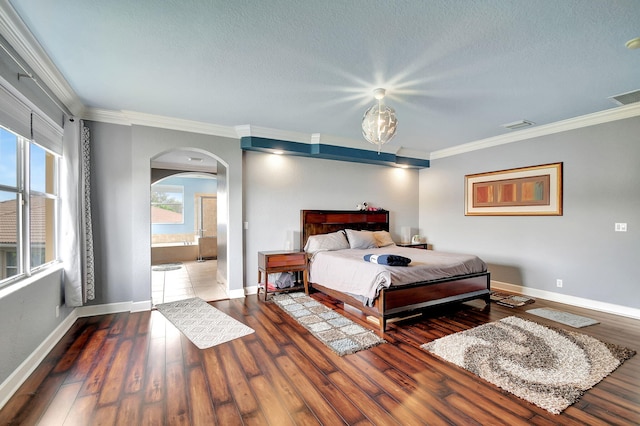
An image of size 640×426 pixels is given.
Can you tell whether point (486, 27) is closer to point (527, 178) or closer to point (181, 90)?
point (181, 90)

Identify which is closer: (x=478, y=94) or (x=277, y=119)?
(x=478, y=94)

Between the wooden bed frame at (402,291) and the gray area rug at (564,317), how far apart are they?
59 cm

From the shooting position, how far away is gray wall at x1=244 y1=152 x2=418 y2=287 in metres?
4.77

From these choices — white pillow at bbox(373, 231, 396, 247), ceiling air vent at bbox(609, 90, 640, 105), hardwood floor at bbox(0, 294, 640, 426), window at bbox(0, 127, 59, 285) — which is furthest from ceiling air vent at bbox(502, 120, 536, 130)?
window at bbox(0, 127, 59, 285)

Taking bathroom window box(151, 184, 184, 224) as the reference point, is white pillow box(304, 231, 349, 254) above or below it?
below

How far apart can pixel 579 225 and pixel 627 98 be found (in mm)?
1668

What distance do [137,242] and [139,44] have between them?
252 cm


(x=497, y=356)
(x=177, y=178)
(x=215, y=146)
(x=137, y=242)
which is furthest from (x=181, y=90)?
(x=177, y=178)

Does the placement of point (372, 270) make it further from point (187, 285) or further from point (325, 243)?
point (187, 285)

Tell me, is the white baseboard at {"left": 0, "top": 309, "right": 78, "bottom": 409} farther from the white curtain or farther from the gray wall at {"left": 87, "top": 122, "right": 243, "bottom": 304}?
the gray wall at {"left": 87, "top": 122, "right": 243, "bottom": 304}

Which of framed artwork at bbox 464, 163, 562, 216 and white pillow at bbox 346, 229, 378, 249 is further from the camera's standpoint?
white pillow at bbox 346, 229, 378, 249

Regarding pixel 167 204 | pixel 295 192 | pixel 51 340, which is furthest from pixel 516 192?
pixel 167 204

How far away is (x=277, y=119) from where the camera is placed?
13.6ft

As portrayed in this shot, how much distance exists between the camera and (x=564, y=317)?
3607 mm
